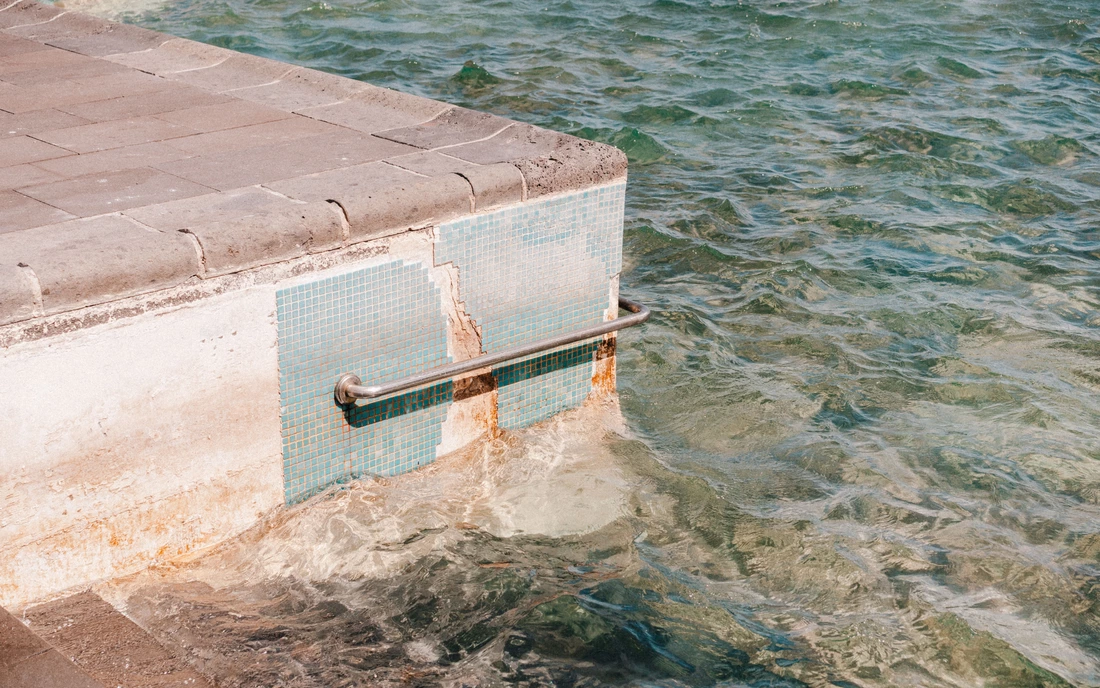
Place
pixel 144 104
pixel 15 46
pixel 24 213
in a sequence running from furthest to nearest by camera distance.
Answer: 1. pixel 15 46
2. pixel 144 104
3. pixel 24 213

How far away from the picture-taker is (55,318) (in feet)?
11.5

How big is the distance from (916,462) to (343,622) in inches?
118

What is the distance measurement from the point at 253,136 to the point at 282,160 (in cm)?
46

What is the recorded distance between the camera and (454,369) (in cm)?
427

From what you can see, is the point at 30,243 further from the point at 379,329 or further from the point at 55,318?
the point at 379,329

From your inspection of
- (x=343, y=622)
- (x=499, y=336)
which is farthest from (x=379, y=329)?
(x=343, y=622)

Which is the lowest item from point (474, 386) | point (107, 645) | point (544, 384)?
point (107, 645)

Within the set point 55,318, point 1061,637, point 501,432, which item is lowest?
point 1061,637

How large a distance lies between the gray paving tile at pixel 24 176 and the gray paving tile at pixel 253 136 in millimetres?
583

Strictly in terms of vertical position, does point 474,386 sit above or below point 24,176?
below

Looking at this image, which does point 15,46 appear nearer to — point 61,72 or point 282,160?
point 61,72

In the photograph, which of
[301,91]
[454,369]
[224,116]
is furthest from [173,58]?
[454,369]

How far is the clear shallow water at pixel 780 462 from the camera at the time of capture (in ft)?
13.3

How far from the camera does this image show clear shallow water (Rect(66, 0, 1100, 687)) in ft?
13.3
